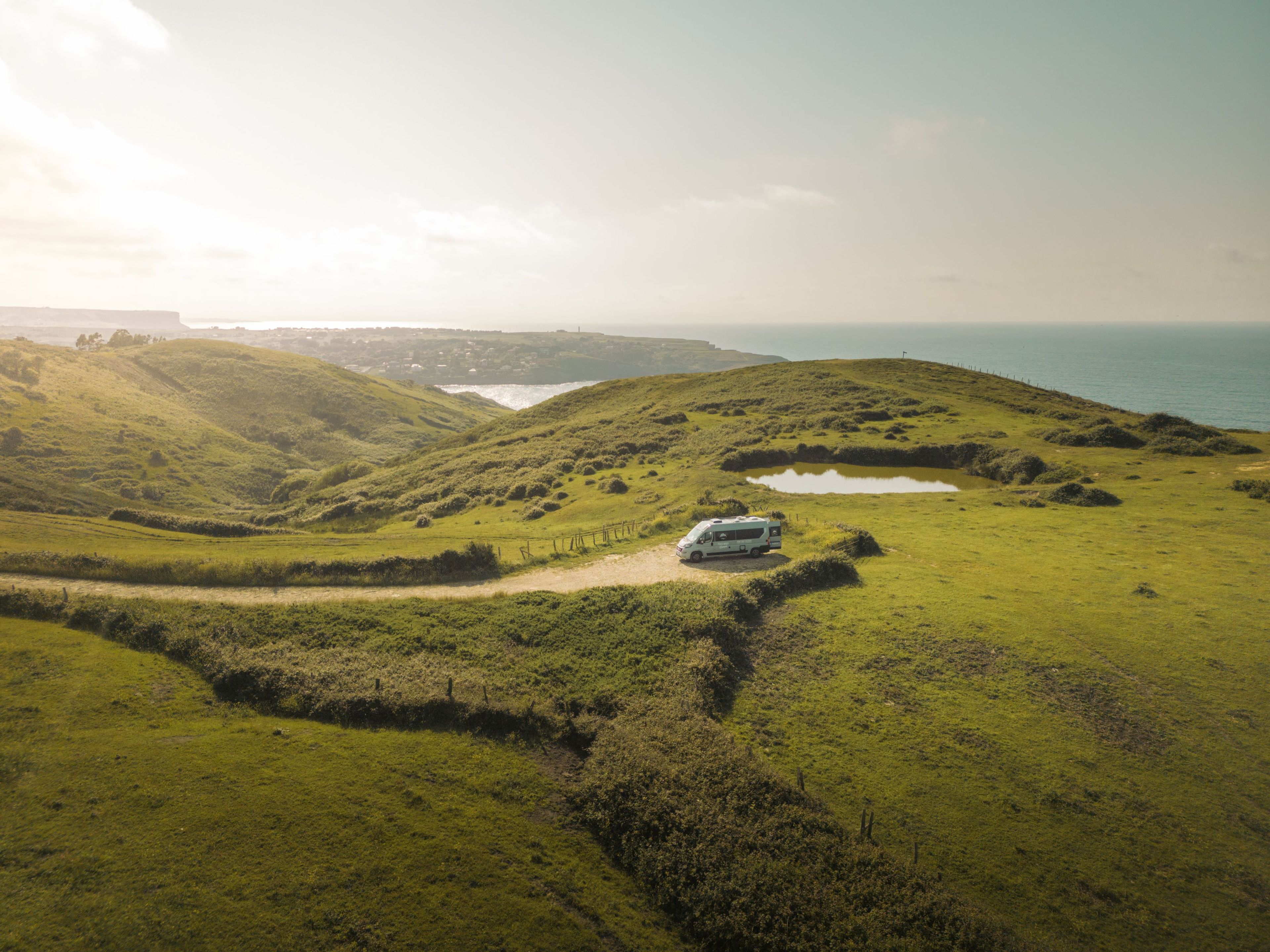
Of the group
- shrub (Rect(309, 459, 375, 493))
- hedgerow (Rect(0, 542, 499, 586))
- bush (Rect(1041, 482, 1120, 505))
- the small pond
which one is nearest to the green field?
bush (Rect(1041, 482, 1120, 505))

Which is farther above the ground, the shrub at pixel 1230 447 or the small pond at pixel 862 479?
the shrub at pixel 1230 447

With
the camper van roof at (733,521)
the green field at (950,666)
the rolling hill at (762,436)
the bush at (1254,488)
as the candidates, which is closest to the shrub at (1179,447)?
the rolling hill at (762,436)

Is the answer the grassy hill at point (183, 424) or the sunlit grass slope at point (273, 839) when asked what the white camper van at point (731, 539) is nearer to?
the sunlit grass slope at point (273, 839)

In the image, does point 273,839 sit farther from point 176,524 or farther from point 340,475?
point 340,475

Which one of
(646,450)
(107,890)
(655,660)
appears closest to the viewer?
(107,890)

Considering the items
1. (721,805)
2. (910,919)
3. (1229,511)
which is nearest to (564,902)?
(721,805)

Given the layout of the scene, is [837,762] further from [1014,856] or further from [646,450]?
Result: [646,450]
